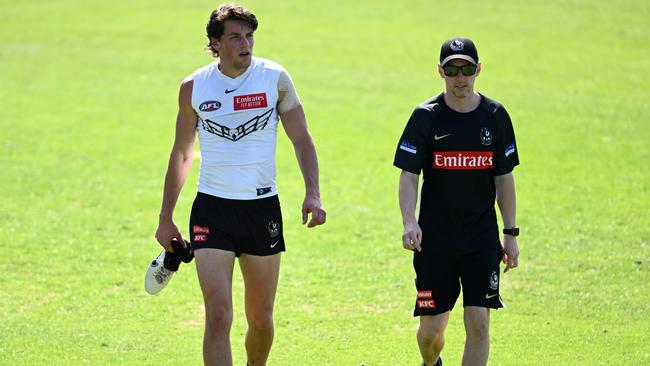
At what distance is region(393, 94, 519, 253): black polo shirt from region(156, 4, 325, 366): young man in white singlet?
0.73 metres

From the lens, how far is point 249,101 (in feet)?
23.8

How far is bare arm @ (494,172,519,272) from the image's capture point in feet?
23.7

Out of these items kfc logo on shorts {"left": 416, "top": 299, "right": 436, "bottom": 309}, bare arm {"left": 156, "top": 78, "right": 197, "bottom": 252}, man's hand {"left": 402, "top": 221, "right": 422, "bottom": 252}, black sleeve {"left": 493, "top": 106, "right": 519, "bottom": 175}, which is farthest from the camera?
bare arm {"left": 156, "top": 78, "right": 197, "bottom": 252}

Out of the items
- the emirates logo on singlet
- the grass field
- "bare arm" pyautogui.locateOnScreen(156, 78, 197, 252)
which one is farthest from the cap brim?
the grass field

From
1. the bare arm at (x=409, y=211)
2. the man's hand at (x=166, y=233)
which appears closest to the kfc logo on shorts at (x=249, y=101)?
the man's hand at (x=166, y=233)

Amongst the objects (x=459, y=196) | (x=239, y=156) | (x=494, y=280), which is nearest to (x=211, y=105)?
(x=239, y=156)

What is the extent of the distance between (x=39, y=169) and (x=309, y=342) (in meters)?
8.55

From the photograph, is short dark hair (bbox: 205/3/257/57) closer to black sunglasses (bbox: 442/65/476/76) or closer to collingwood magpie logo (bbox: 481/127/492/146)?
black sunglasses (bbox: 442/65/476/76)

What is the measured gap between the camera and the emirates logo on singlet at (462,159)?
7078 mm

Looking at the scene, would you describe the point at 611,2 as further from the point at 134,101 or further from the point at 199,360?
the point at 199,360

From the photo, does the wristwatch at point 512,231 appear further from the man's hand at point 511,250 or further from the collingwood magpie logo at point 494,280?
the collingwood magpie logo at point 494,280

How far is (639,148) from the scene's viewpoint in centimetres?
1709

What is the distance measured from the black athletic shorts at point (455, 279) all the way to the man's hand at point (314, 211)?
0.72 m

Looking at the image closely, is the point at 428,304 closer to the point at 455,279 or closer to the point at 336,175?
the point at 455,279
